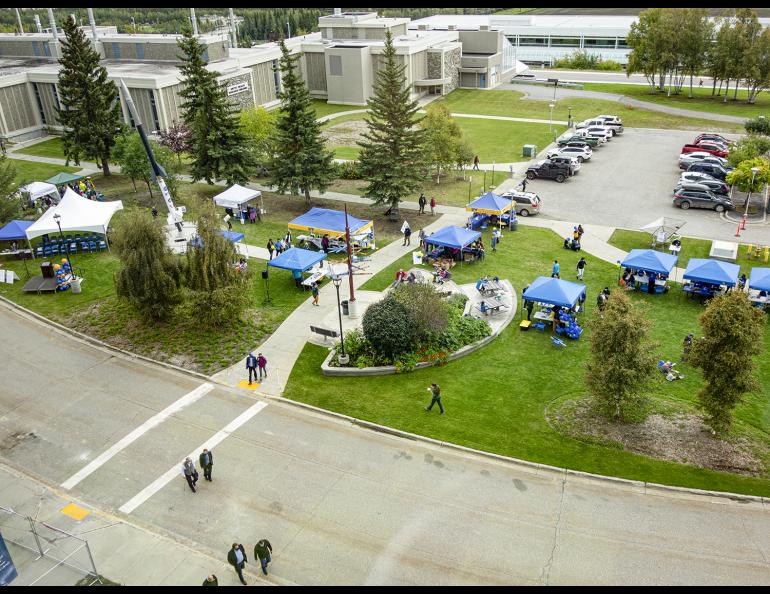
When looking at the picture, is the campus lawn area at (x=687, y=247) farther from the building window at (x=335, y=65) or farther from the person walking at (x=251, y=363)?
the building window at (x=335, y=65)

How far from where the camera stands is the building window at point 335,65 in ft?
217

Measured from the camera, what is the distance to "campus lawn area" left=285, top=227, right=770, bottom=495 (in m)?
18.9

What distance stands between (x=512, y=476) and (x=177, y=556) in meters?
9.02

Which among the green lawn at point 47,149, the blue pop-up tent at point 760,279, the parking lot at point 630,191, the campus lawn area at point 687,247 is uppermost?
the green lawn at point 47,149

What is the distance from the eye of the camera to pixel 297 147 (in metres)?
39.9

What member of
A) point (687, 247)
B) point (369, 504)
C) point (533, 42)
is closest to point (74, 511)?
point (369, 504)

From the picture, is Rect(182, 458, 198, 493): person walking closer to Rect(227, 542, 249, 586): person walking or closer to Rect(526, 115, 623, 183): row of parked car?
Rect(227, 542, 249, 586): person walking

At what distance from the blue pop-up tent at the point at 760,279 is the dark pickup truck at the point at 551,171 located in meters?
18.3

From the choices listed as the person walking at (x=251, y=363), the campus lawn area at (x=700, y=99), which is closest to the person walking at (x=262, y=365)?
the person walking at (x=251, y=363)

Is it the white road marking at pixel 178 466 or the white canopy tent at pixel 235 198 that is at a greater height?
the white canopy tent at pixel 235 198

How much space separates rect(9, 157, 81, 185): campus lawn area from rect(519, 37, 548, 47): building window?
227 ft

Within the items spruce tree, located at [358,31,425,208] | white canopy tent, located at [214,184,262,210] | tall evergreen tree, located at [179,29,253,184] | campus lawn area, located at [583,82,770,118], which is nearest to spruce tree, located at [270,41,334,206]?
white canopy tent, located at [214,184,262,210]

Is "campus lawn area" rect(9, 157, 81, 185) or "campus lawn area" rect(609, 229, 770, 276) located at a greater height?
"campus lawn area" rect(9, 157, 81, 185)

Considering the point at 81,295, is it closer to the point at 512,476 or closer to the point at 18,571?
the point at 18,571
